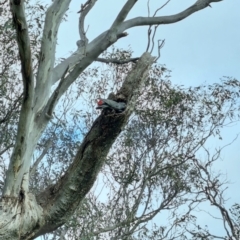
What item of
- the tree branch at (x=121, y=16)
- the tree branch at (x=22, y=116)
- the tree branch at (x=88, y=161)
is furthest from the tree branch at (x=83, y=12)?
the tree branch at (x=22, y=116)

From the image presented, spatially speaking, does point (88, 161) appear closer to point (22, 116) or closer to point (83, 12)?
point (22, 116)

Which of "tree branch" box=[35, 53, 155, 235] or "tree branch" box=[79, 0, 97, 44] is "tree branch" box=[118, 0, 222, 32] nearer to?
"tree branch" box=[79, 0, 97, 44]

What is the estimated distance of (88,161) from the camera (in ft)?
14.0

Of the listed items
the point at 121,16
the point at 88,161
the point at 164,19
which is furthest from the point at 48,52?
the point at 164,19

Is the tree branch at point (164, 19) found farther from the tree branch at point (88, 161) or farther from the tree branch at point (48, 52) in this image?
the tree branch at point (88, 161)

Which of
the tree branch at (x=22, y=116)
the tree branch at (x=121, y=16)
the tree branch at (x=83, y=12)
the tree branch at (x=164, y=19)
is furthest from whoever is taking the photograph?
the tree branch at (x=83, y=12)

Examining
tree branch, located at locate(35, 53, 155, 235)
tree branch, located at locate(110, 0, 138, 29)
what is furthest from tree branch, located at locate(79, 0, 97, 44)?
tree branch, located at locate(35, 53, 155, 235)

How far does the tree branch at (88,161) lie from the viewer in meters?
4.22

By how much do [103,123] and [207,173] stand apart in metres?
6.87

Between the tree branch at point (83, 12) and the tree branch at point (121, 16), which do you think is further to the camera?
the tree branch at point (83, 12)

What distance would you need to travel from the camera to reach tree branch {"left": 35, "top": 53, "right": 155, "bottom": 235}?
13.9 feet

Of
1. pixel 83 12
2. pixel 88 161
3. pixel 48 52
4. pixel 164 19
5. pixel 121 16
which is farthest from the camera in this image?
pixel 83 12

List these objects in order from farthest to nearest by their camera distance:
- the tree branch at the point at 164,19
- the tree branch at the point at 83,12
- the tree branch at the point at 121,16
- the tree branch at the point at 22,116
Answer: the tree branch at the point at 83,12 → the tree branch at the point at 164,19 → the tree branch at the point at 121,16 → the tree branch at the point at 22,116

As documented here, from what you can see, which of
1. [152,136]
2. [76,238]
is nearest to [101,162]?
[76,238]
